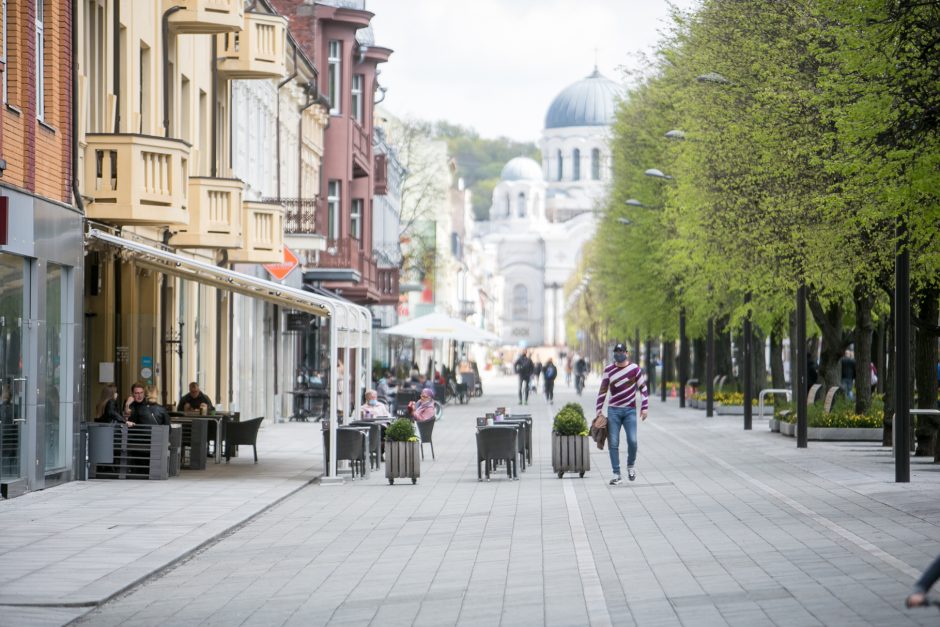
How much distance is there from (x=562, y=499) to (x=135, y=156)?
7060 millimetres

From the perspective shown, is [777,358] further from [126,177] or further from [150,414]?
[126,177]

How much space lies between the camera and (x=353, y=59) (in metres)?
54.4

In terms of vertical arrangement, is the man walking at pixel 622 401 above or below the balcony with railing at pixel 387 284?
below

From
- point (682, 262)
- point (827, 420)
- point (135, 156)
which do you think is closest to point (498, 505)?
point (135, 156)

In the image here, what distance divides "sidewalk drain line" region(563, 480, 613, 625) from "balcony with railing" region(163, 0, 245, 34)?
458 inches

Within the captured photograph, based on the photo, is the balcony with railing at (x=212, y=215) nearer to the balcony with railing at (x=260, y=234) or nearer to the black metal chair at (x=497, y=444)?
the balcony with railing at (x=260, y=234)

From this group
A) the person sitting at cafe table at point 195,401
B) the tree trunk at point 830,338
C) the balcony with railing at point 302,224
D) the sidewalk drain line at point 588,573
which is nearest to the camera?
the sidewalk drain line at point 588,573

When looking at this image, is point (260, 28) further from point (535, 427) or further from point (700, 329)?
point (700, 329)

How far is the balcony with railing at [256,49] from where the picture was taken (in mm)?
32156

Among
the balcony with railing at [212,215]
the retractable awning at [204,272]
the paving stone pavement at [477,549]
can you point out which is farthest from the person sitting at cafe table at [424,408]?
the paving stone pavement at [477,549]

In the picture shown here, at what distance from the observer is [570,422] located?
22906 mm

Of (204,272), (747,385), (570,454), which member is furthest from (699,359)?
(204,272)

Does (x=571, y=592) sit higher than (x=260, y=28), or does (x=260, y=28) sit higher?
(x=260, y=28)

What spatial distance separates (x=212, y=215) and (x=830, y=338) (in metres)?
13.0
